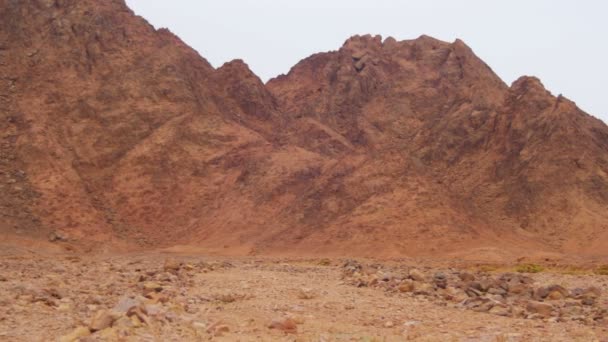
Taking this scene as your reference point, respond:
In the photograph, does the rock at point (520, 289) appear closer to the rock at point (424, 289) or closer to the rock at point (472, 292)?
the rock at point (472, 292)

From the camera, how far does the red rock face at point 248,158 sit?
48469mm

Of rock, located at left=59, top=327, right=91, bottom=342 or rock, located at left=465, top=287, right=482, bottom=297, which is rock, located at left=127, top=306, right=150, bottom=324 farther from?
rock, located at left=465, top=287, right=482, bottom=297

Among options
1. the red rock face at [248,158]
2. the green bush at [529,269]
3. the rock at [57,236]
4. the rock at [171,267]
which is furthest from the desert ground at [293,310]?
the rock at [57,236]

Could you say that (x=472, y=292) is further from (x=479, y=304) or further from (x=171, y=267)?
(x=171, y=267)

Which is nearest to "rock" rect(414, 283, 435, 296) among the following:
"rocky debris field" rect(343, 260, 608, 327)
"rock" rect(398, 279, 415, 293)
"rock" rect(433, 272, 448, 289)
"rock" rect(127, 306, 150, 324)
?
"rocky debris field" rect(343, 260, 608, 327)

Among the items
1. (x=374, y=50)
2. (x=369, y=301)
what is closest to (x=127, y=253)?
(x=369, y=301)

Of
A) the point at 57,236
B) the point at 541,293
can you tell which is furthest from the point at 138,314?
the point at 57,236

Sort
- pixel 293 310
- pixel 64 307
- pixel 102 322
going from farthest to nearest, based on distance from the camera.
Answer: pixel 293 310 → pixel 64 307 → pixel 102 322

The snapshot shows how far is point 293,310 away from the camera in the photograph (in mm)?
15484

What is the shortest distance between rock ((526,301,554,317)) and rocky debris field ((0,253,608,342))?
0.02 meters

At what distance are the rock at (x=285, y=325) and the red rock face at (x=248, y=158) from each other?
31029 mm

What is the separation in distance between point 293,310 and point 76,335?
6429mm

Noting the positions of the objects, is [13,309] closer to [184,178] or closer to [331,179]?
[331,179]

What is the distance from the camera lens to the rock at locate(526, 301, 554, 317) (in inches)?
576
